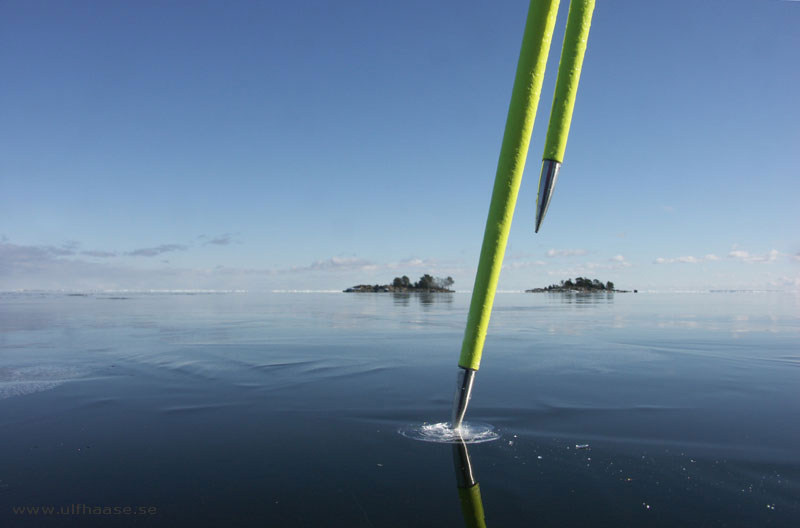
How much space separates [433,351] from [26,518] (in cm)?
848

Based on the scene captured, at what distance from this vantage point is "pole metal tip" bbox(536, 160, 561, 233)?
7.31ft

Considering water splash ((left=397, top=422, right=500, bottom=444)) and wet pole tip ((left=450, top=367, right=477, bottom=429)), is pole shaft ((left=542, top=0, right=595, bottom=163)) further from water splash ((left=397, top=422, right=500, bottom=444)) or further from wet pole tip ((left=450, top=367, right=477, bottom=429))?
water splash ((left=397, top=422, right=500, bottom=444))

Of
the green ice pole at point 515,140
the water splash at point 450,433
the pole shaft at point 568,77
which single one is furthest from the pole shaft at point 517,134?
the water splash at point 450,433

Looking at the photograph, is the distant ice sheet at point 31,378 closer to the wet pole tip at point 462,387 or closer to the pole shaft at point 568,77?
the wet pole tip at point 462,387

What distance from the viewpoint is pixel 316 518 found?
126 inches

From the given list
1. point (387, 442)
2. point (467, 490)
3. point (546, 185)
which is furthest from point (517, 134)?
point (387, 442)

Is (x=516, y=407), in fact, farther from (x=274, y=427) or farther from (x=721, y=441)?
(x=274, y=427)

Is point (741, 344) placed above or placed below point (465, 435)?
above

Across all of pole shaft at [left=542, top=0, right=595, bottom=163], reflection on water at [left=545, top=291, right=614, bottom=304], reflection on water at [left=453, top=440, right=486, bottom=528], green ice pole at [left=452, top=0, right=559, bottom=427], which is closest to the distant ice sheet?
reflection on water at [left=453, top=440, right=486, bottom=528]

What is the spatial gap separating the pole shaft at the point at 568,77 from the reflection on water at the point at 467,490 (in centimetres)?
236

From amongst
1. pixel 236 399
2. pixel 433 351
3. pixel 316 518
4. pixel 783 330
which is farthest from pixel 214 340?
pixel 783 330

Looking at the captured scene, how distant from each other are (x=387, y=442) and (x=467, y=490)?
4.24 feet

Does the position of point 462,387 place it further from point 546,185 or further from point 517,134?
point 517,134

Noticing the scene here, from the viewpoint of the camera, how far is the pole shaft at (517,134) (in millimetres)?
2113
